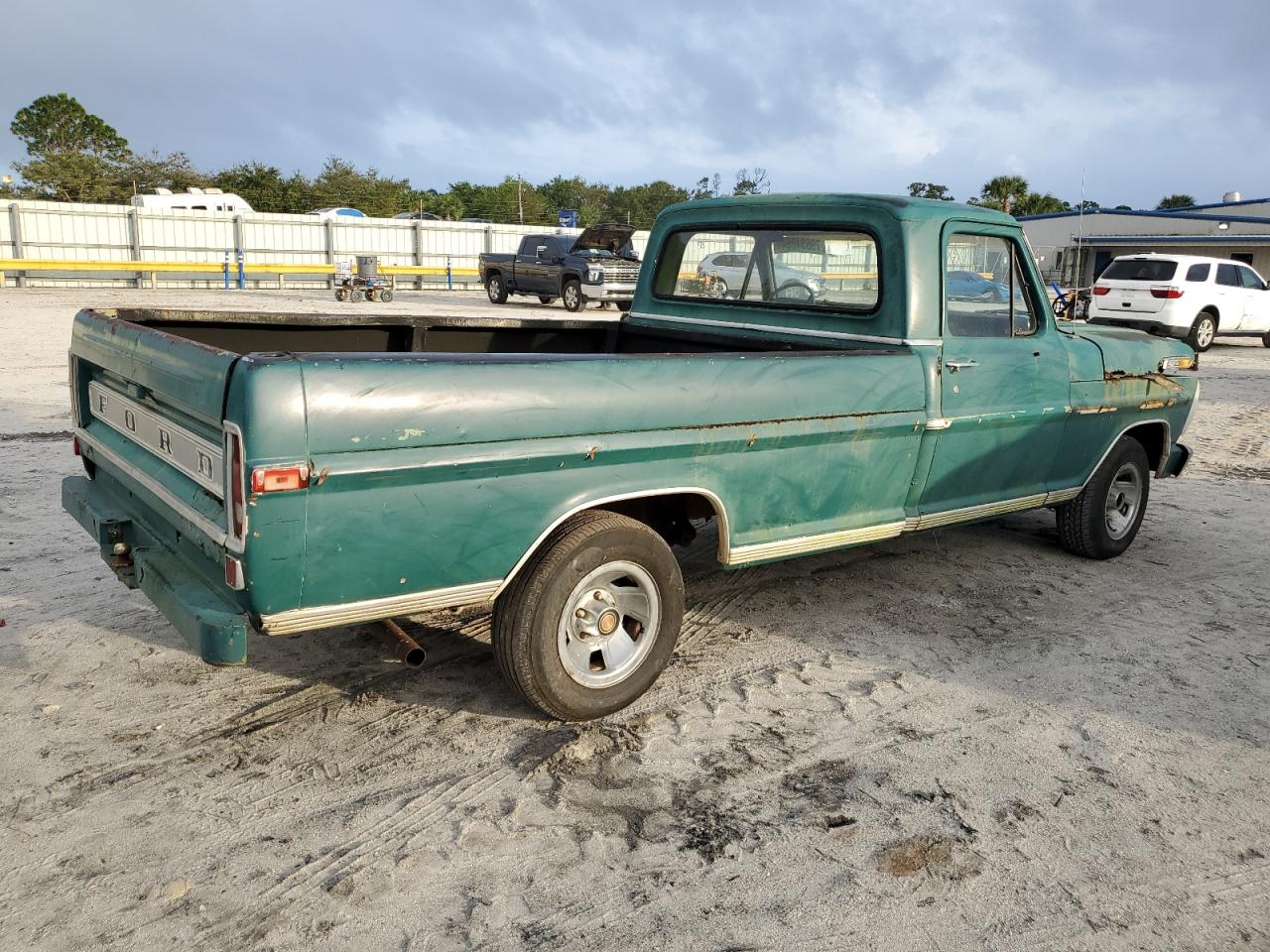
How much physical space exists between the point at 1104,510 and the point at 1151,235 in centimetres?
3173

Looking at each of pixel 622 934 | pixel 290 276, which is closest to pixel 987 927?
pixel 622 934

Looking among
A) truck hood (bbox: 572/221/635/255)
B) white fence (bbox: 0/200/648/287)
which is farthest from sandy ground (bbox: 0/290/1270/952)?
white fence (bbox: 0/200/648/287)

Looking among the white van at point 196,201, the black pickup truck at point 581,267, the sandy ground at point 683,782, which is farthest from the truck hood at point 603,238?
the sandy ground at point 683,782

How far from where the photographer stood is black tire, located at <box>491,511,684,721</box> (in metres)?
3.46

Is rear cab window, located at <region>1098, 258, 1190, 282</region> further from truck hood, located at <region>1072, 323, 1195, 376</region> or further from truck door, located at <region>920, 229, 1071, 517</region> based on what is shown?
truck door, located at <region>920, 229, 1071, 517</region>

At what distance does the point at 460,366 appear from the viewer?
3.16 m

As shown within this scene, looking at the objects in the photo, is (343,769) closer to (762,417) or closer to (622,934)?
(622,934)

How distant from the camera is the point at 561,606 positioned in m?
3.51

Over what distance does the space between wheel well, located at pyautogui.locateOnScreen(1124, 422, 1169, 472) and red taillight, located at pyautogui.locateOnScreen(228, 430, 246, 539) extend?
509 centimetres

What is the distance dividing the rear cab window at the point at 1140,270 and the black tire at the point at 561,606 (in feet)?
56.6

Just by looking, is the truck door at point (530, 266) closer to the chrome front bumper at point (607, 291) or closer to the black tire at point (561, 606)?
the chrome front bumper at point (607, 291)

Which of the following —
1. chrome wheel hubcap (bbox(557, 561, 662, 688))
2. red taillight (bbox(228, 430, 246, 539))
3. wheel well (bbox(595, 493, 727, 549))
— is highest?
red taillight (bbox(228, 430, 246, 539))

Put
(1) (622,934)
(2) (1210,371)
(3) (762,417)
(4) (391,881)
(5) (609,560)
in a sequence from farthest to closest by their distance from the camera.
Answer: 1. (2) (1210,371)
2. (3) (762,417)
3. (5) (609,560)
4. (4) (391,881)
5. (1) (622,934)

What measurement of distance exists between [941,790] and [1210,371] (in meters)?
14.8
